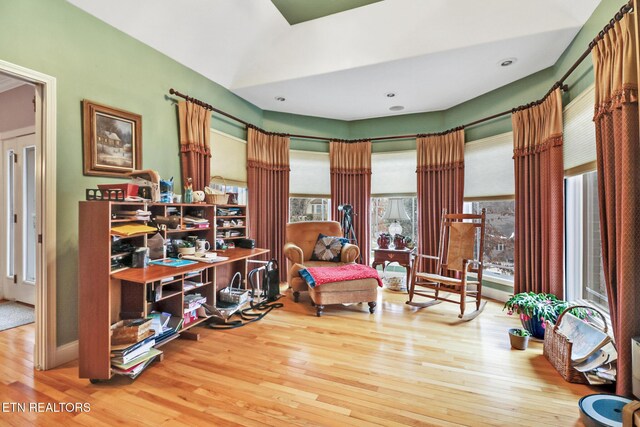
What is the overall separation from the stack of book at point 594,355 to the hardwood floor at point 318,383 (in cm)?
12

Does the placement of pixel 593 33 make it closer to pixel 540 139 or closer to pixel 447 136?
pixel 540 139

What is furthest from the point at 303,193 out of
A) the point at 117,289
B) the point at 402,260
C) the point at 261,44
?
the point at 117,289

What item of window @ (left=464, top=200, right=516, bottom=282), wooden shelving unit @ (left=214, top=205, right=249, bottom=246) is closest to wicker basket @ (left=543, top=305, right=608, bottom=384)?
window @ (left=464, top=200, right=516, bottom=282)

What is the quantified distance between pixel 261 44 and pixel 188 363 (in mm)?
3405

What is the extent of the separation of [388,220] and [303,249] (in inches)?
62.5

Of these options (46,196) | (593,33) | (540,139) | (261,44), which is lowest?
(46,196)

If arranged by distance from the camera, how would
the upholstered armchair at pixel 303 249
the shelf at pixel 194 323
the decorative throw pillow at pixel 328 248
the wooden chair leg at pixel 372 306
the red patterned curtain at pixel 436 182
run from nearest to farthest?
the shelf at pixel 194 323
the wooden chair leg at pixel 372 306
the upholstered armchair at pixel 303 249
the decorative throw pillow at pixel 328 248
the red patterned curtain at pixel 436 182

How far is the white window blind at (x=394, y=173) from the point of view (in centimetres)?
462

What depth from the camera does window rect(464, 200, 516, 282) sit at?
3717 mm

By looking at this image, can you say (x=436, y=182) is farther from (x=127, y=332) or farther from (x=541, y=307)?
(x=127, y=332)

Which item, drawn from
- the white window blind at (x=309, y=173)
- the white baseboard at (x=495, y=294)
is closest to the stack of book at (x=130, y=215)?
the white window blind at (x=309, y=173)

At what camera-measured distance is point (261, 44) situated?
11.3 feet

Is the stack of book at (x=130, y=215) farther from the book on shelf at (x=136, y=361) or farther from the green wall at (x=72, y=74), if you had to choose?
the book on shelf at (x=136, y=361)

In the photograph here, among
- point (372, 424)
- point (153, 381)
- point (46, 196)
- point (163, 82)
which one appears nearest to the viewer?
point (372, 424)
